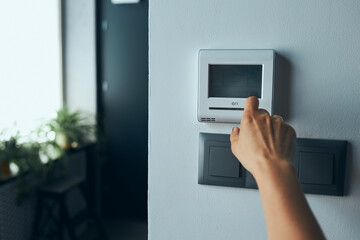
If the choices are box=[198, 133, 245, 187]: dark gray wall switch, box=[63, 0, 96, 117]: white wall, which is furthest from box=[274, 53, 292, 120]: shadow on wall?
box=[63, 0, 96, 117]: white wall

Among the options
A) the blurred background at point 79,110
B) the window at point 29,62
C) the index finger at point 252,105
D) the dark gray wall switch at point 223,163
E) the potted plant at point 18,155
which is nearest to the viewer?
the index finger at point 252,105

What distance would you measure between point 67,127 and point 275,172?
2.69 metres

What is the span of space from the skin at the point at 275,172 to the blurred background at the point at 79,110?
2263 mm

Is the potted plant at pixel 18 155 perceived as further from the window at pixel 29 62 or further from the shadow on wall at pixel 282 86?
the shadow on wall at pixel 282 86

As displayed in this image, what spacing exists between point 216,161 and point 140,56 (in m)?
2.62

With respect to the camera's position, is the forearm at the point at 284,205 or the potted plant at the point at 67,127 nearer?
the forearm at the point at 284,205

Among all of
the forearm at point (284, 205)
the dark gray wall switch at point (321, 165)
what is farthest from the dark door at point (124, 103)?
the forearm at point (284, 205)

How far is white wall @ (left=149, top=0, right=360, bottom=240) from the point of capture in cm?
60

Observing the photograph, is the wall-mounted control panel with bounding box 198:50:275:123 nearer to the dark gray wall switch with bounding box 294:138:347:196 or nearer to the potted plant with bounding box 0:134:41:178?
the dark gray wall switch with bounding box 294:138:347:196

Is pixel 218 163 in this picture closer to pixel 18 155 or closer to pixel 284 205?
pixel 284 205

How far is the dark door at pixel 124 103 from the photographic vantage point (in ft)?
10.4

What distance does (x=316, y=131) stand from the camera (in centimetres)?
62

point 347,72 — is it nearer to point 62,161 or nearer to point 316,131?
point 316,131

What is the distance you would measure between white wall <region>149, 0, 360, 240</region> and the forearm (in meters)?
0.17
